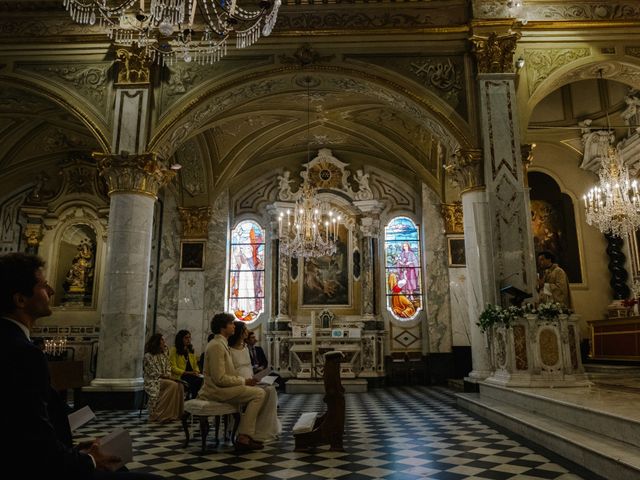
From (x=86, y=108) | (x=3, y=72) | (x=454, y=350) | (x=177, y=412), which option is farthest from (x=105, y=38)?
(x=454, y=350)

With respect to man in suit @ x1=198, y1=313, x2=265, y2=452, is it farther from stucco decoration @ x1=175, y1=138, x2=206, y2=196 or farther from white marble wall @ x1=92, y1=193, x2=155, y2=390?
stucco decoration @ x1=175, y1=138, x2=206, y2=196

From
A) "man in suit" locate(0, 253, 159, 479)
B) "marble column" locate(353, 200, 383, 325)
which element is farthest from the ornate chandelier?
"man in suit" locate(0, 253, 159, 479)

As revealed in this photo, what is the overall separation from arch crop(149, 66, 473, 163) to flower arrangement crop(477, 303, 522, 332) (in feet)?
10.1

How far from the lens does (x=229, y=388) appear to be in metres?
5.02

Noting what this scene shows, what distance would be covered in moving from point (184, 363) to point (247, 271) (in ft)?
24.9

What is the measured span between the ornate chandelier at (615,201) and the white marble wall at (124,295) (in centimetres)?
945

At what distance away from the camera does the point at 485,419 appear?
668cm

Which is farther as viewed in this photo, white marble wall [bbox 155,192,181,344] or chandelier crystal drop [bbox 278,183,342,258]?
white marble wall [bbox 155,192,181,344]

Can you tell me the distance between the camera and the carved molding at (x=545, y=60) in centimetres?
884

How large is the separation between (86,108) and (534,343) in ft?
28.4

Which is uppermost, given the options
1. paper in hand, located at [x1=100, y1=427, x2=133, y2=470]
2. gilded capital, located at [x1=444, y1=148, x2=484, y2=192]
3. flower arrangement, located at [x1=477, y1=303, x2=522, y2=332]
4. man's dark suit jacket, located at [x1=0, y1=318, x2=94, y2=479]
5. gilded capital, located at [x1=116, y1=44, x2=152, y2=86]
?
gilded capital, located at [x1=116, y1=44, x2=152, y2=86]

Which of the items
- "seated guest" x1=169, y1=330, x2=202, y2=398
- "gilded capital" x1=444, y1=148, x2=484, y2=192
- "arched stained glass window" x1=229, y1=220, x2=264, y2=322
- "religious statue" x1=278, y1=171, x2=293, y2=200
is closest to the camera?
"seated guest" x1=169, y1=330, x2=202, y2=398

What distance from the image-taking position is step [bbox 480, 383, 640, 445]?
3.96 meters

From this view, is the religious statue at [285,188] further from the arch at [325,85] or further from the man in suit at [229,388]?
the man in suit at [229,388]
